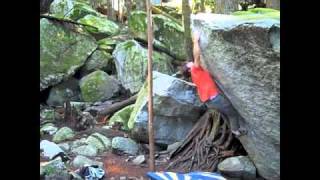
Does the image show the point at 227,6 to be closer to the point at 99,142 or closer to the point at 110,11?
the point at 99,142

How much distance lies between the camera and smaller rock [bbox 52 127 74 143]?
31.6 feet

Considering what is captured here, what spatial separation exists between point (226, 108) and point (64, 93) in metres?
7.61

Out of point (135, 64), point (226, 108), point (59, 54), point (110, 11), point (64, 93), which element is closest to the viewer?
point (226, 108)

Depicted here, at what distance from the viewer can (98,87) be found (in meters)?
13.3

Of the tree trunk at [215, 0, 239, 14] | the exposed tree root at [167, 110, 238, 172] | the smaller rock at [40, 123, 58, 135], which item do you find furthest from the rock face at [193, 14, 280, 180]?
the smaller rock at [40, 123, 58, 135]

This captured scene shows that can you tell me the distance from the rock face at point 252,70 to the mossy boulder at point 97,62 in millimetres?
7661

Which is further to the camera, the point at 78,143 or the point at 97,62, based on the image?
the point at 97,62

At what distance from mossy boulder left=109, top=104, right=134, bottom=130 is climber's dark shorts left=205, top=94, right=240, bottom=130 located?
376 centimetres

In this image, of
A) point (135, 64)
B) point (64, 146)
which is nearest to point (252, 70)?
point (64, 146)

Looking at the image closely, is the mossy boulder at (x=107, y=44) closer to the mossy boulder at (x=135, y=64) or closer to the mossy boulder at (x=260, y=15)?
the mossy boulder at (x=135, y=64)

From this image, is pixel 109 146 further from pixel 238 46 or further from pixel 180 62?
pixel 180 62

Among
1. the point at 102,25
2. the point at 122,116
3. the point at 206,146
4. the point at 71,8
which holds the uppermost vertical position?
the point at 71,8

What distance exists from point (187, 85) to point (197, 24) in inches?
69.2

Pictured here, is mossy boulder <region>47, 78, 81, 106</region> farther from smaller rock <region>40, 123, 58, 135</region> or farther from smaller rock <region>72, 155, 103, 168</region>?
smaller rock <region>72, 155, 103, 168</region>
